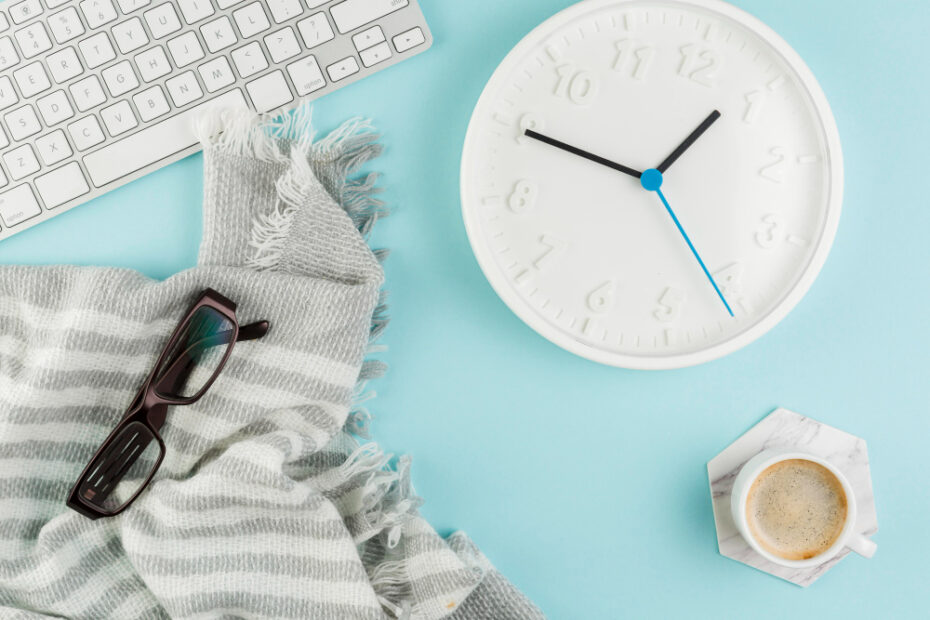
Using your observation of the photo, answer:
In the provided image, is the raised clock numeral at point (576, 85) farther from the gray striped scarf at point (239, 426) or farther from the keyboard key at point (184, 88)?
the keyboard key at point (184, 88)

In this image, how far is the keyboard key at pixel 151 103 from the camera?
0.67m

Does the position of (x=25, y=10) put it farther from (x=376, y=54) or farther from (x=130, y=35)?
(x=376, y=54)

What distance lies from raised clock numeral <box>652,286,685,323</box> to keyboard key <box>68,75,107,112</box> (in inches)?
23.1

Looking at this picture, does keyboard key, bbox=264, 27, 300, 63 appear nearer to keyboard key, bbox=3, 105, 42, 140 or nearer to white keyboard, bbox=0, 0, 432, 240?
white keyboard, bbox=0, 0, 432, 240

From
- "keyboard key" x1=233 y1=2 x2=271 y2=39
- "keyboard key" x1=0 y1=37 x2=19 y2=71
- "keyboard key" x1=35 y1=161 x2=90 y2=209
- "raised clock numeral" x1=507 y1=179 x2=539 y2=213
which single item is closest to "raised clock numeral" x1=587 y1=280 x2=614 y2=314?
"raised clock numeral" x1=507 y1=179 x2=539 y2=213

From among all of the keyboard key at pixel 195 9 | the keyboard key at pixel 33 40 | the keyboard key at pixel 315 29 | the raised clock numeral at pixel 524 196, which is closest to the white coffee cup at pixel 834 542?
the raised clock numeral at pixel 524 196

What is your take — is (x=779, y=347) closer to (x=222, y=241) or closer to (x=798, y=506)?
(x=798, y=506)

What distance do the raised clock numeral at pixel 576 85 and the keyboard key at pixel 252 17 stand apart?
0.96 feet

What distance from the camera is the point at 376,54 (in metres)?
0.67

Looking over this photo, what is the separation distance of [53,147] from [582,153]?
527mm

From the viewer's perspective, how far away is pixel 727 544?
2.30ft

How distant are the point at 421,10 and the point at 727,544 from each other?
630 millimetres

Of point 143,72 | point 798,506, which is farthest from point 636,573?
point 143,72

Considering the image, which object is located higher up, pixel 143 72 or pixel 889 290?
pixel 143 72
